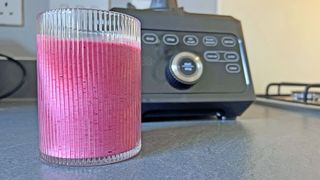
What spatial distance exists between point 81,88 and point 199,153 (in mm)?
139

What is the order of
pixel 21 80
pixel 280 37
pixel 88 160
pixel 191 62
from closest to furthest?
1. pixel 88 160
2. pixel 191 62
3. pixel 21 80
4. pixel 280 37

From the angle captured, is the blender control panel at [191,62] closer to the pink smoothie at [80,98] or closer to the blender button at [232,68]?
the blender button at [232,68]

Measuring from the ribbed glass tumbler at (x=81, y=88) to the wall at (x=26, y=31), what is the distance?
24.3 inches

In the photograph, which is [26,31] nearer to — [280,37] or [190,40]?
[190,40]

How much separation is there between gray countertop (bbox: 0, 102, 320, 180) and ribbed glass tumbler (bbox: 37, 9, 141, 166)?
0.02 m

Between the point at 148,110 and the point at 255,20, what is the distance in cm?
67

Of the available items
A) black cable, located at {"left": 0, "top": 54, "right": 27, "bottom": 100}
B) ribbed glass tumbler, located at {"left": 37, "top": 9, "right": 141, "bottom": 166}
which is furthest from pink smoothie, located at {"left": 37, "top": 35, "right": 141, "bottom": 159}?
black cable, located at {"left": 0, "top": 54, "right": 27, "bottom": 100}

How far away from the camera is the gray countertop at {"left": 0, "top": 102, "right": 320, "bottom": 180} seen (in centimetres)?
27

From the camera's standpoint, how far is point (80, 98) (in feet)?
0.97

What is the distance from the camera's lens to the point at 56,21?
0.99 feet

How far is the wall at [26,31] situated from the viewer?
0.87 m

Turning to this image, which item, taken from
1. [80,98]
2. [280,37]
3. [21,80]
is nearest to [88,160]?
[80,98]

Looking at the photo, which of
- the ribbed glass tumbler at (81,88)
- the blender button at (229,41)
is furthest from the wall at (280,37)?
the ribbed glass tumbler at (81,88)

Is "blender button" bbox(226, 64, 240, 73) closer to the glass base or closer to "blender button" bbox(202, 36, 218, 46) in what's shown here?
"blender button" bbox(202, 36, 218, 46)
